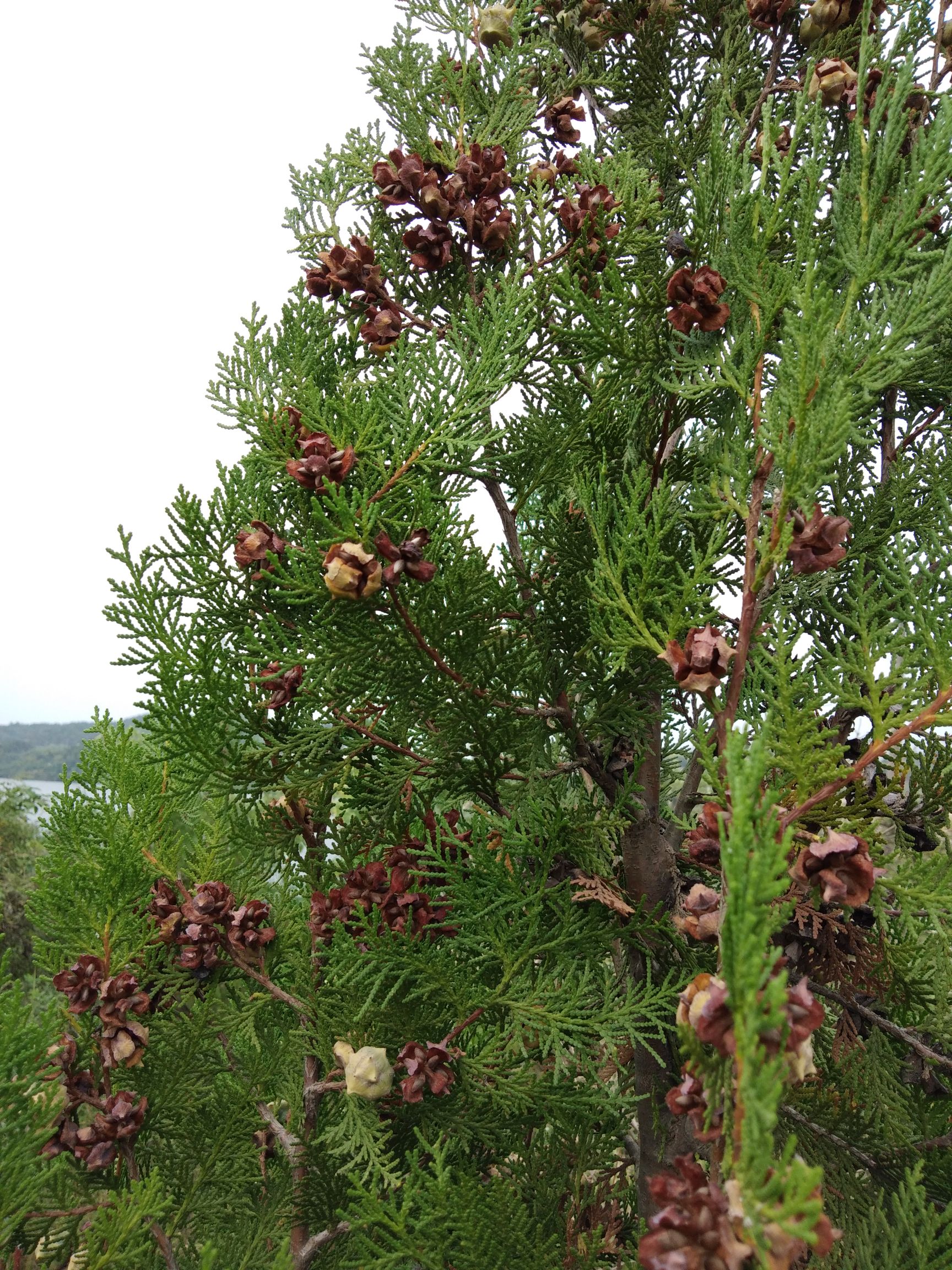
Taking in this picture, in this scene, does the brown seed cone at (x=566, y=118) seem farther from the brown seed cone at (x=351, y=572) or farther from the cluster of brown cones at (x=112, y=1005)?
the cluster of brown cones at (x=112, y=1005)

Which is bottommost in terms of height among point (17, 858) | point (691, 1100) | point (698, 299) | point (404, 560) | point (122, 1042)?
point (17, 858)

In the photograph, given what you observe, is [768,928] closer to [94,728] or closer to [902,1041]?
[902,1041]

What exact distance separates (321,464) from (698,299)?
629 millimetres

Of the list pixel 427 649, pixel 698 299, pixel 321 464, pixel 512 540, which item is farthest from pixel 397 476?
pixel 698 299

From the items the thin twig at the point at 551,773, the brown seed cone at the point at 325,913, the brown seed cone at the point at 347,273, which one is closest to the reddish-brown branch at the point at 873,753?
the thin twig at the point at 551,773

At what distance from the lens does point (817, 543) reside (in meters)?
0.99

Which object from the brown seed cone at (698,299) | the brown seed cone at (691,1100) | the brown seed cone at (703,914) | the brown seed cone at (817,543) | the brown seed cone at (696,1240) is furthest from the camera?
the brown seed cone at (698,299)

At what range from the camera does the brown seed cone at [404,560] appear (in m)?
1.11

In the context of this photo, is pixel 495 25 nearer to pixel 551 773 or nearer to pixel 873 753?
pixel 551 773

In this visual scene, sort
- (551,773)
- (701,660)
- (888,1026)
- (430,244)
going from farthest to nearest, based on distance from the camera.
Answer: (430,244) → (551,773) → (888,1026) → (701,660)

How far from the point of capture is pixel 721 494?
1.20m

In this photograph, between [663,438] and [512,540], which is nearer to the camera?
[663,438]

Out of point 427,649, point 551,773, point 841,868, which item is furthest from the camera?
point 551,773

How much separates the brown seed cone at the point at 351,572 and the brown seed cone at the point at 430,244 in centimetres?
86
